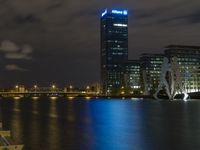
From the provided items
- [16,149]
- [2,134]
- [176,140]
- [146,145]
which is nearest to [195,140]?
[176,140]

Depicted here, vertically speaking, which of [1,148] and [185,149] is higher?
[1,148]

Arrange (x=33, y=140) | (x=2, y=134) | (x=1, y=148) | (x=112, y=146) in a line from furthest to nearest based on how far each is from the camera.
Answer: (x=33, y=140), (x=112, y=146), (x=2, y=134), (x=1, y=148)

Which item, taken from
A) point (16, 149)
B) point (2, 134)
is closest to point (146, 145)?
point (2, 134)

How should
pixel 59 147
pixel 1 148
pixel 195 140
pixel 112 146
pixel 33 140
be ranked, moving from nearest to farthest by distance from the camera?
pixel 1 148 < pixel 59 147 < pixel 112 146 < pixel 33 140 < pixel 195 140

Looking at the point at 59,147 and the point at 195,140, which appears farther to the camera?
the point at 195,140

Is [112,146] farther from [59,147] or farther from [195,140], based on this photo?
[195,140]

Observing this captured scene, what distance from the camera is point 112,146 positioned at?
3725 centimetres

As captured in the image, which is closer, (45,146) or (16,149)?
(16,149)

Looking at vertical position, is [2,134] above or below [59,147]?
above

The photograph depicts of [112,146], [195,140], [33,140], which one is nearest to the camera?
[112,146]

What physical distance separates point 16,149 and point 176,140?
90.0ft

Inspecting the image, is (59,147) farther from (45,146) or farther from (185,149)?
(185,149)

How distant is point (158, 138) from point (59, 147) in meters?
11.5

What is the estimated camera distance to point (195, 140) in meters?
42.4
